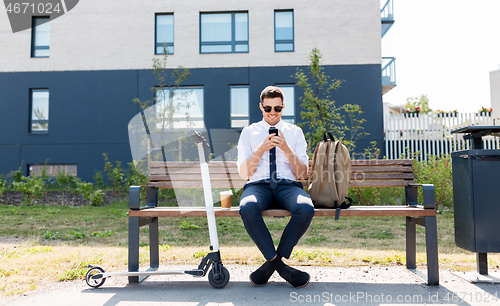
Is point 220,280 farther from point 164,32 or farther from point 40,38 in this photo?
point 40,38

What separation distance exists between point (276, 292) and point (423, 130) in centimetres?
1288

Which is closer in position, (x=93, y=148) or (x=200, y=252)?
(x=200, y=252)

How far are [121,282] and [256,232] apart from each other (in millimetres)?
1386

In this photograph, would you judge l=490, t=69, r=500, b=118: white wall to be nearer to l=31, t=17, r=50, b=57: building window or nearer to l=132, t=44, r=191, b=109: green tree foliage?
l=132, t=44, r=191, b=109: green tree foliage

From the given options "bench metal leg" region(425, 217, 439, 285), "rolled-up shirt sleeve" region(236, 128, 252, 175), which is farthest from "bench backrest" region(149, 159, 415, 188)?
"bench metal leg" region(425, 217, 439, 285)

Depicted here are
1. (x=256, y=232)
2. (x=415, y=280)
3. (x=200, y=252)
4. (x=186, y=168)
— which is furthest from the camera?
(x=200, y=252)

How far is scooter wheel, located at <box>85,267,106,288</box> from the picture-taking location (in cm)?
307

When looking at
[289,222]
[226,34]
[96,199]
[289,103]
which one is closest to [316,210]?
[289,222]

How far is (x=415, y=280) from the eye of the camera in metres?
3.25

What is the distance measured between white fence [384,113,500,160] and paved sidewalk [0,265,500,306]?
36.2 ft

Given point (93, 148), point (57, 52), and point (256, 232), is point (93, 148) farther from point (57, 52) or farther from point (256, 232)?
point (256, 232)

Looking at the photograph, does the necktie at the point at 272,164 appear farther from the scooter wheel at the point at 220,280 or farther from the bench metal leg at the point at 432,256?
the bench metal leg at the point at 432,256

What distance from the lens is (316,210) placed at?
3.12m

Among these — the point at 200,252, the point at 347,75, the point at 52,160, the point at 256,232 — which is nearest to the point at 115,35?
the point at 52,160
